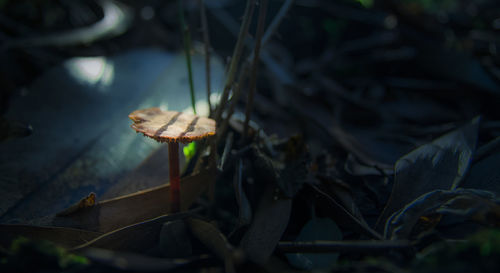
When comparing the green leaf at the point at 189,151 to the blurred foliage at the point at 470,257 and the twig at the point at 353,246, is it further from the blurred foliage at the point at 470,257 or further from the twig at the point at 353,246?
the blurred foliage at the point at 470,257

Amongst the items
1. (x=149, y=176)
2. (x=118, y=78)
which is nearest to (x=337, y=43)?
(x=118, y=78)

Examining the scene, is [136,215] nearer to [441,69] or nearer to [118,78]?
[118,78]

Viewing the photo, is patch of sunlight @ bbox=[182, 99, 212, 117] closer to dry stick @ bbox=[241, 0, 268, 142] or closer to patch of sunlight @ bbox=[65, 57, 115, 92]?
dry stick @ bbox=[241, 0, 268, 142]

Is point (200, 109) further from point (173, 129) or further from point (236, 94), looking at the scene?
point (173, 129)

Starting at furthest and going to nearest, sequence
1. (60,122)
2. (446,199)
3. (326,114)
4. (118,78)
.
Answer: (118,78)
(326,114)
(60,122)
(446,199)

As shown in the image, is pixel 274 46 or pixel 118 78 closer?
pixel 118 78

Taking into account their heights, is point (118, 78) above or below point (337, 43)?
below

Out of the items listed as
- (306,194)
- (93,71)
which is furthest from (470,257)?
→ (93,71)

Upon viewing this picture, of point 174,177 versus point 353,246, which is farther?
point 174,177
